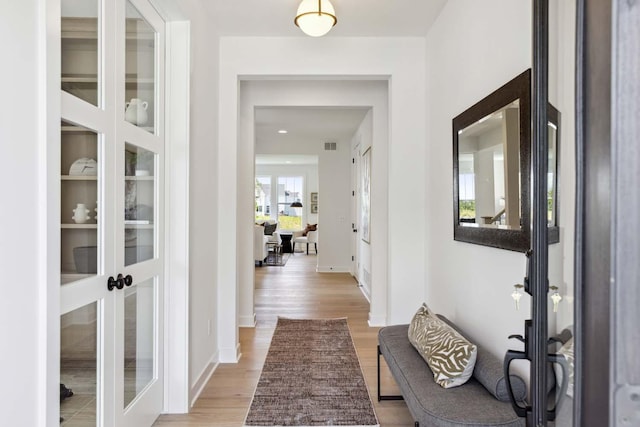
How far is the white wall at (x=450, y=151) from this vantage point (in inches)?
72.2

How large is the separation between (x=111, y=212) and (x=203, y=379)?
159cm

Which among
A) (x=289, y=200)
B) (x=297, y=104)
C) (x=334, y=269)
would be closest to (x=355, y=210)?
(x=334, y=269)

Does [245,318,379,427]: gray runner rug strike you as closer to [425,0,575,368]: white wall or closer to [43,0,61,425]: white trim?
[425,0,575,368]: white wall

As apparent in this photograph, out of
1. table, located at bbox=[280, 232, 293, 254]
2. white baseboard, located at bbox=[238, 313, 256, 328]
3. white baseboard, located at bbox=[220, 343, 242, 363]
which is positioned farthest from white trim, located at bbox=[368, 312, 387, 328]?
table, located at bbox=[280, 232, 293, 254]

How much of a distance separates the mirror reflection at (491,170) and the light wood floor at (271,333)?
4.34 feet

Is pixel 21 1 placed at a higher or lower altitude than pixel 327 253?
higher

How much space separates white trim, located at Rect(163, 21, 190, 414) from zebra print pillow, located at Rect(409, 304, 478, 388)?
1443 millimetres

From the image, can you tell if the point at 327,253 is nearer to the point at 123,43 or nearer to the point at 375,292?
the point at 375,292

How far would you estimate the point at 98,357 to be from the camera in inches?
62.7

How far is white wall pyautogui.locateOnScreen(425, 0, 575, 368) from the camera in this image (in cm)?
183

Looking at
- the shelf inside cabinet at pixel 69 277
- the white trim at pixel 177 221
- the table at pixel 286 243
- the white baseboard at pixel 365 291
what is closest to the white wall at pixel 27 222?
the shelf inside cabinet at pixel 69 277

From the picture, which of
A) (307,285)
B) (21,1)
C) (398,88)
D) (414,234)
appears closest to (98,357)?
(21,1)

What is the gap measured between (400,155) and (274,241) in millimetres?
6395

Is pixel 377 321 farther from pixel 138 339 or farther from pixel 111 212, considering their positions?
pixel 111 212
